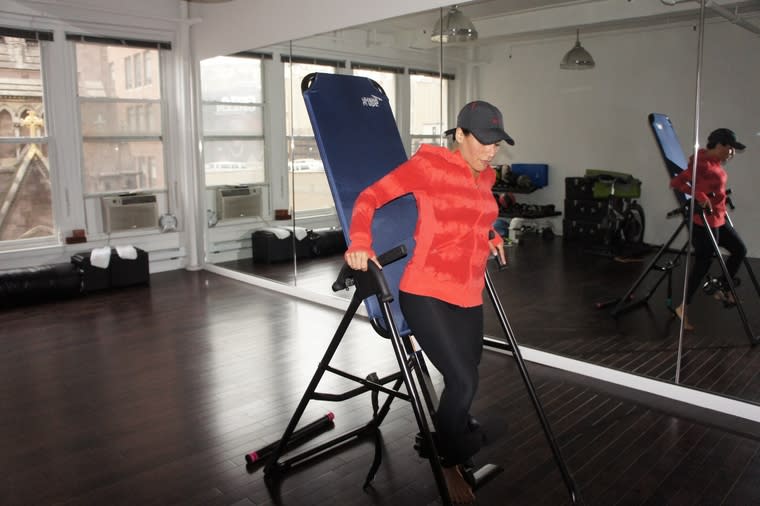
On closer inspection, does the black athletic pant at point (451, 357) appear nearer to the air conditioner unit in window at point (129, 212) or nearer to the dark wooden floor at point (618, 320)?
the dark wooden floor at point (618, 320)

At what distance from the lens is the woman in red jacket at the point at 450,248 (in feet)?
6.57

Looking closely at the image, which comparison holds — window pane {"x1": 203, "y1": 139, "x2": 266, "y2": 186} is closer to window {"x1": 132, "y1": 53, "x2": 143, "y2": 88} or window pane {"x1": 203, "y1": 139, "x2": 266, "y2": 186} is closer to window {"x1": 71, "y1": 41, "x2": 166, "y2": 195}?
window {"x1": 71, "y1": 41, "x2": 166, "y2": 195}

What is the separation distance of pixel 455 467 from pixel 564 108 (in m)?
2.51

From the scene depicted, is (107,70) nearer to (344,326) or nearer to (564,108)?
(564,108)

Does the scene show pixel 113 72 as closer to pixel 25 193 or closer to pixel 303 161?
pixel 25 193

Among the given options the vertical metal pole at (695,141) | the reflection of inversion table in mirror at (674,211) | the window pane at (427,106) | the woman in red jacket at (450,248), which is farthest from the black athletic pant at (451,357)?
the window pane at (427,106)

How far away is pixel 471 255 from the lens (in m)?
2.06

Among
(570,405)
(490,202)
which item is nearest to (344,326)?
(490,202)

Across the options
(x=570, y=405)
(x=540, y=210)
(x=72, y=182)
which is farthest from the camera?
(x=72, y=182)

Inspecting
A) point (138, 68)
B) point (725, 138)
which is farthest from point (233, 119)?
point (725, 138)

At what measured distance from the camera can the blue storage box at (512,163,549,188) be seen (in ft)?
13.3

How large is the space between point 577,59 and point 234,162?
12.2 feet

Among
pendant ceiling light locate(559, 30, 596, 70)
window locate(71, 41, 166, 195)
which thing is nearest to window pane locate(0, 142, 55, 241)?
window locate(71, 41, 166, 195)

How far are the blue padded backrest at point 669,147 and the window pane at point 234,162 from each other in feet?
12.1
